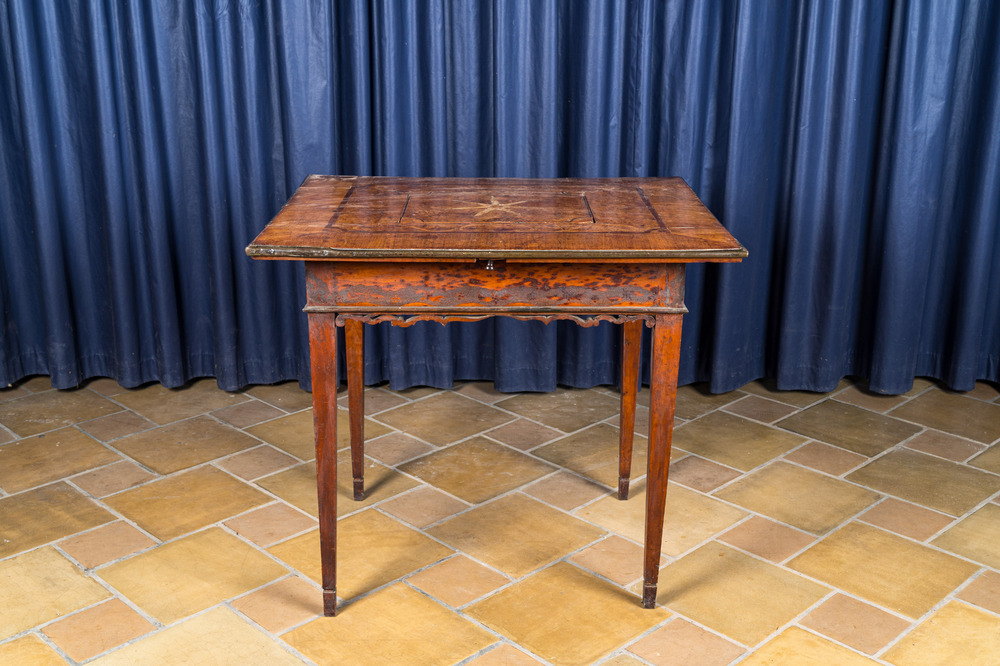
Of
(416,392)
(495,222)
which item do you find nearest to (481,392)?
(416,392)

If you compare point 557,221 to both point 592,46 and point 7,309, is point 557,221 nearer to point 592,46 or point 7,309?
point 592,46

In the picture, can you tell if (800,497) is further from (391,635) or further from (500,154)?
(500,154)

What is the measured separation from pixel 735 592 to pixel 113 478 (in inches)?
67.9

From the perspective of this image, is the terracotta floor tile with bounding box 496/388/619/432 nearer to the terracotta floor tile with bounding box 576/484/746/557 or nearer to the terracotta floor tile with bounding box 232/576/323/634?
the terracotta floor tile with bounding box 576/484/746/557

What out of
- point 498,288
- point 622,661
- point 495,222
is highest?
point 495,222

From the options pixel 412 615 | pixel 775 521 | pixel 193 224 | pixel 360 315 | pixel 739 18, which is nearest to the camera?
pixel 360 315

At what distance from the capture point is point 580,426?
10.5ft

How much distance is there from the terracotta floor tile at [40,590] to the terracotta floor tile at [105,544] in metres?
0.04

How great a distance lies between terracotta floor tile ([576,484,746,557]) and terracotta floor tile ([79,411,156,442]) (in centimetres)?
145

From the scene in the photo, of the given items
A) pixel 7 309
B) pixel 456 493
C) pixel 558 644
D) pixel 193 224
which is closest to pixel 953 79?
pixel 456 493

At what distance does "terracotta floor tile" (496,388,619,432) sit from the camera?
3.23m

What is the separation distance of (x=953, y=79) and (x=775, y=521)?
64.7 inches

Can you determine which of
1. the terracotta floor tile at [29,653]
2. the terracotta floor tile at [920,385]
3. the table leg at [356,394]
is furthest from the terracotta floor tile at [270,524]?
the terracotta floor tile at [920,385]

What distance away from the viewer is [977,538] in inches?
99.7
